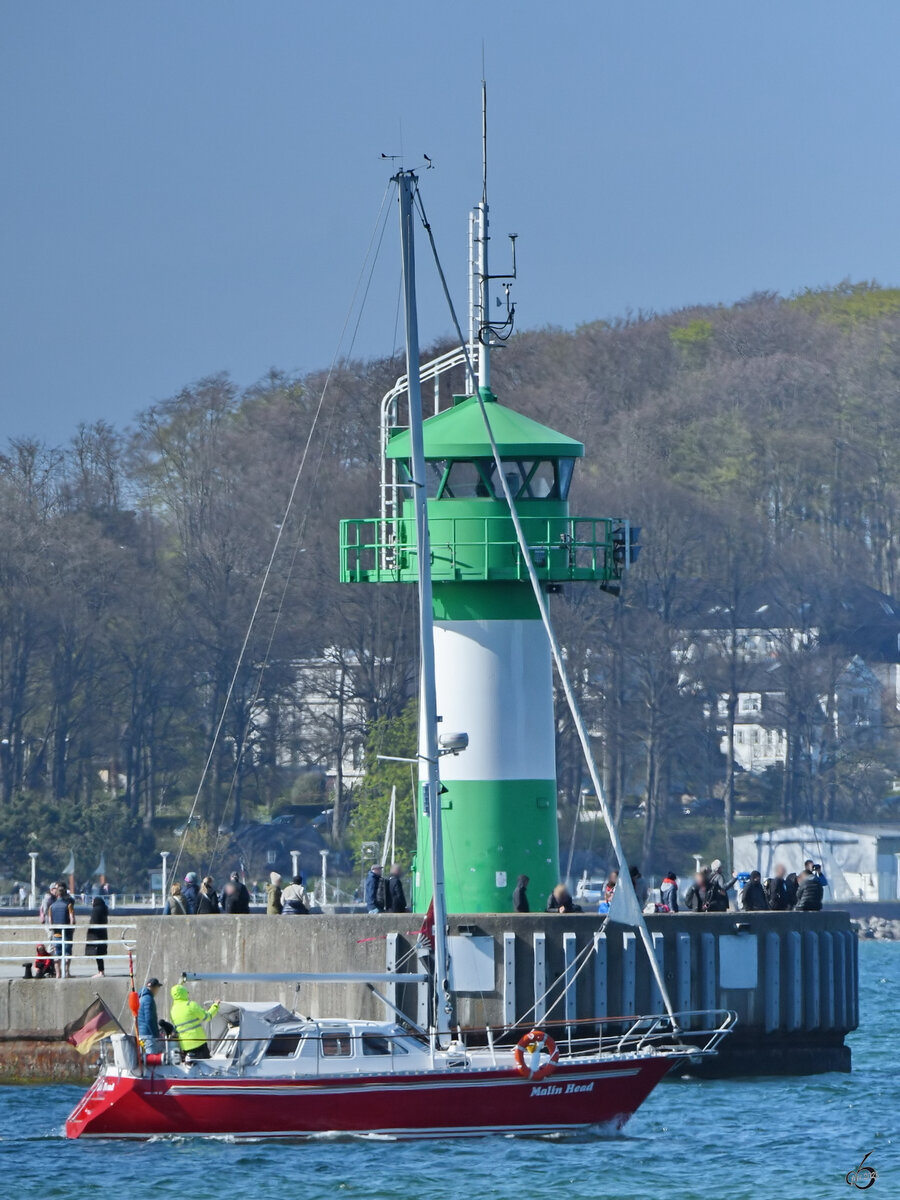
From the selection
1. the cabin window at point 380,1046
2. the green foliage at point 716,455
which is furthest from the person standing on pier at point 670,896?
the green foliage at point 716,455

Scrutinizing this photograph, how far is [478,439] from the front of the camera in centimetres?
3612

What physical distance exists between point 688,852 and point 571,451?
70407mm

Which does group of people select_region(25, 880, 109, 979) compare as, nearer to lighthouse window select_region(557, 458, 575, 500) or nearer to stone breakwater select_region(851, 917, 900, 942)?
lighthouse window select_region(557, 458, 575, 500)

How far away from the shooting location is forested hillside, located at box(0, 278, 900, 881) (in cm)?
9794

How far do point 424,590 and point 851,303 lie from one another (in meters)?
127

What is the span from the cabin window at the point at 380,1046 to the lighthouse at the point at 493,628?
6056 millimetres

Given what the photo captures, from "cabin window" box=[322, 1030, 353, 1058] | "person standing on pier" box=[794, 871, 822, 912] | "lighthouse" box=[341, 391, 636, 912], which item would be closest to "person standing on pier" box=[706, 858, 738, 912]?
"person standing on pier" box=[794, 871, 822, 912]

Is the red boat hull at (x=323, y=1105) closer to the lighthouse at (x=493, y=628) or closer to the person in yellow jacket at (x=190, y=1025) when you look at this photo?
the person in yellow jacket at (x=190, y=1025)

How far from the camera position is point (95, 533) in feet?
344

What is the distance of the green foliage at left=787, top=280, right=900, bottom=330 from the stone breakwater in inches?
1935

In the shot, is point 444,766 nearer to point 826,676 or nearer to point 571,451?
point 571,451

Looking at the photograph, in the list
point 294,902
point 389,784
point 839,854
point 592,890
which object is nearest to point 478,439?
point 294,902

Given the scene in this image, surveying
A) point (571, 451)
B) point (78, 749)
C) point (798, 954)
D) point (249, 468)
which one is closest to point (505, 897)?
point (798, 954)

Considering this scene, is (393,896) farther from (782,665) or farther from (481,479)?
(782,665)
